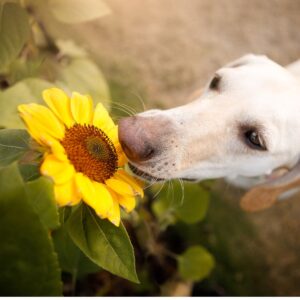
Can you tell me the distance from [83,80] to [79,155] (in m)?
0.55

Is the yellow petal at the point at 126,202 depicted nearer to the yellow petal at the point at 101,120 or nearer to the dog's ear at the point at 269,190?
the yellow petal at the point at 101,120

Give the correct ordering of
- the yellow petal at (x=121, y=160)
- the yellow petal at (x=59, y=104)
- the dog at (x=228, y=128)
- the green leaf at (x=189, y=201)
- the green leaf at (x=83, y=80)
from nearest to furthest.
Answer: the yellow petal at (x=59, y=104) → the yellow petal at (x=121, y=160) → the dog at (x=228, y=128) → the green leaf at (x=83, y=80) → the green leaf at (x=189, y=201)

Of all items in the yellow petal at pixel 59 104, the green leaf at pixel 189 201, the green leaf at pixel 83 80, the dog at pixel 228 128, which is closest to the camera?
the yellow petal at pixel 59 104

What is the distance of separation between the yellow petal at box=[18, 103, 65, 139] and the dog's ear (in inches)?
36.0

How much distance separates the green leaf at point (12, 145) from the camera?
0.59 m

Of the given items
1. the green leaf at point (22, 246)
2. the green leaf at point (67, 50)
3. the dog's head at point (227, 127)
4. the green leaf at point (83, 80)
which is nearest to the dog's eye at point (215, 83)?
the dog's head at point (227, 127)

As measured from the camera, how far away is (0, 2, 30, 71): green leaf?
82 centimetres

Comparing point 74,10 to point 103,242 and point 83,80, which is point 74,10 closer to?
point 83,80

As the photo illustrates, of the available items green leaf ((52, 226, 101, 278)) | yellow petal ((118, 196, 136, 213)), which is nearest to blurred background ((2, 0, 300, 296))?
green leaf ((52, 226, 101, 278))

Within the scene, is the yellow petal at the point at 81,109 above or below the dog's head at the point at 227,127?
above

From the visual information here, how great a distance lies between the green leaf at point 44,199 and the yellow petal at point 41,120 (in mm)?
77

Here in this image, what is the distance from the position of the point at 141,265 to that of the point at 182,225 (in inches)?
19.0

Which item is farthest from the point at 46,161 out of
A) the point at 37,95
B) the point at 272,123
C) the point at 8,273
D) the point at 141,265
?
the point at 141,265

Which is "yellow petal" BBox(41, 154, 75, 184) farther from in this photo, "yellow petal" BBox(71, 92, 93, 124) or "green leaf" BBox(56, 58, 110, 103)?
"green leaf" BBox(56, 58, 110, 103)
